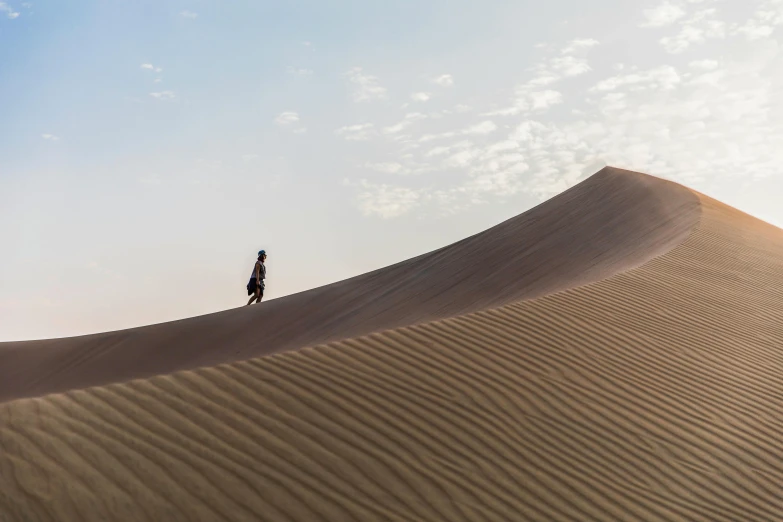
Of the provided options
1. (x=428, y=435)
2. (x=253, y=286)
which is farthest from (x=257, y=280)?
(x=428, y=435)

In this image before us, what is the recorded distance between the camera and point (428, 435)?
5188mm

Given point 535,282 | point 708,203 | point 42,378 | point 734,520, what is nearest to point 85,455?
point 734,520

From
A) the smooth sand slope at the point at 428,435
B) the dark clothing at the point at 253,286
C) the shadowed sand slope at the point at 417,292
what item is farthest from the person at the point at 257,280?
the smooth sand slope at the point at 428,435

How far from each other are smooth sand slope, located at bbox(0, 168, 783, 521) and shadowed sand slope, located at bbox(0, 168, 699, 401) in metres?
5.10

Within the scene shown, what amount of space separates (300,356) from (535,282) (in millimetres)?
7571

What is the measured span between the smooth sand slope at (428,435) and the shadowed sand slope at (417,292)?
5104mm

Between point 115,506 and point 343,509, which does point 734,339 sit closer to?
point 343,509

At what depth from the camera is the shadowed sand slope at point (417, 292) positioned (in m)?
13.8

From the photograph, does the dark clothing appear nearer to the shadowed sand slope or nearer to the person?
the person

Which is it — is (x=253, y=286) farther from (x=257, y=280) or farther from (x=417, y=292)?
(x=417, y=292)

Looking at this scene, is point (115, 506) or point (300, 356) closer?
point (115, 506)

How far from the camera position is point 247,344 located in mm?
16766

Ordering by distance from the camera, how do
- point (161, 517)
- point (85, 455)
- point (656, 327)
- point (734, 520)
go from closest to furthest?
point (161, 517) < point (85, 455) < point (734, 520) < point (656, 327)

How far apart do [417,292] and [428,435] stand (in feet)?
35.7
